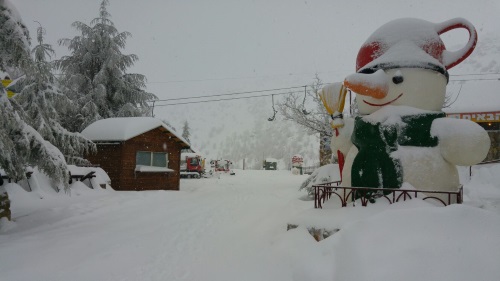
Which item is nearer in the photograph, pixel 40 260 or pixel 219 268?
pixel 219 268

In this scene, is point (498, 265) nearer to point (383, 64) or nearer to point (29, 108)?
point (383, 64)

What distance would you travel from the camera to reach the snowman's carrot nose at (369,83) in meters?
5.30

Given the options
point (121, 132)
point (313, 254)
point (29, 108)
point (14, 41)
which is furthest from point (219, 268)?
point (121, 132)

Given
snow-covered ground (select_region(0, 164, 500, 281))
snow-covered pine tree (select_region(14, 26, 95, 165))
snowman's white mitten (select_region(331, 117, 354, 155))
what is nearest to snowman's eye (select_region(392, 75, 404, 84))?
snowman's white mitten (select_region(331, 117, 354, 155))

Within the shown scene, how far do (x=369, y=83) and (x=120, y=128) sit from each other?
14263 millimetres

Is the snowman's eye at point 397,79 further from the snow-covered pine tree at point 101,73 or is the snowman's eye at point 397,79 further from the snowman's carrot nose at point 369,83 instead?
the snow-covered pine tree at point 101,73

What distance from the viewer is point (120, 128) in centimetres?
1648

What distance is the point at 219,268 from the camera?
5.21 meters

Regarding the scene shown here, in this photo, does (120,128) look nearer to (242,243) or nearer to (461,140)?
(242,243)

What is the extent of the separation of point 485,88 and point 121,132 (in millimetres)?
25663

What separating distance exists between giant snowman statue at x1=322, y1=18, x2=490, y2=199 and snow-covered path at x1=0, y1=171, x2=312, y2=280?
8.08 ft

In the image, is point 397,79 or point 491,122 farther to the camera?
point 491,122

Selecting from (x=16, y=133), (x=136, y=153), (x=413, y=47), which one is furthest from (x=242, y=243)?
(x=136, y=153)

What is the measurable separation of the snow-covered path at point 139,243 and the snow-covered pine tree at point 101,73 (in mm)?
12254
